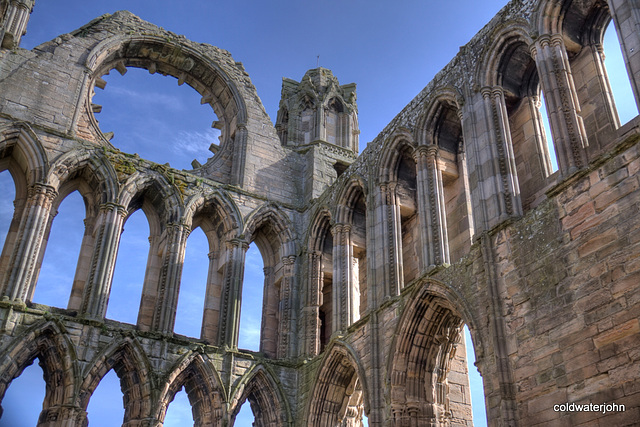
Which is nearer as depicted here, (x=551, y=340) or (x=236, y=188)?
(x=551, y=340)

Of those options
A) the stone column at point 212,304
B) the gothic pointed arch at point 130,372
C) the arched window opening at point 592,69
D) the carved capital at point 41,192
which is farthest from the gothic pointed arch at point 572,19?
the carved capital at point 41,192

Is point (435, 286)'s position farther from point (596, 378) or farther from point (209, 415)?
point (209, 415)

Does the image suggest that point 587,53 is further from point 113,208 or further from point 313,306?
point 113,208

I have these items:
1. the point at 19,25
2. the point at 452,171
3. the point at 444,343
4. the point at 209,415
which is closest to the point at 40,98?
the point at 19,25

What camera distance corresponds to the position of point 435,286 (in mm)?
12273

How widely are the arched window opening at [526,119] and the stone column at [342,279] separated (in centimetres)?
445

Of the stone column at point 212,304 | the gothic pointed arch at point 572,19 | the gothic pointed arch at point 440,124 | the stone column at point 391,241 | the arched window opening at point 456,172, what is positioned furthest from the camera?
the stone column at point 212,304

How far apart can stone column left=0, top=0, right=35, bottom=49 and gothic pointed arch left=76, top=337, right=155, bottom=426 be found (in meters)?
7.85

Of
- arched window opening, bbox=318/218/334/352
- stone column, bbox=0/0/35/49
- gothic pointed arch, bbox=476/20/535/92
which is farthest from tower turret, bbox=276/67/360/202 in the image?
stone column, bbox=0/0/35/49

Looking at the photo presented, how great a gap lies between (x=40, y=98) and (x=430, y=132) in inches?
354

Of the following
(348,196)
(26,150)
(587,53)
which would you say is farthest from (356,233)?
(26,150)

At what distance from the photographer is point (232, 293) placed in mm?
16609

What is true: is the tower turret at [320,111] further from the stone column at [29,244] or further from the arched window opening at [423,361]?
the arched window opening at [423,361]

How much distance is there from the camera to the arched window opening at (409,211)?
15.5 metres
